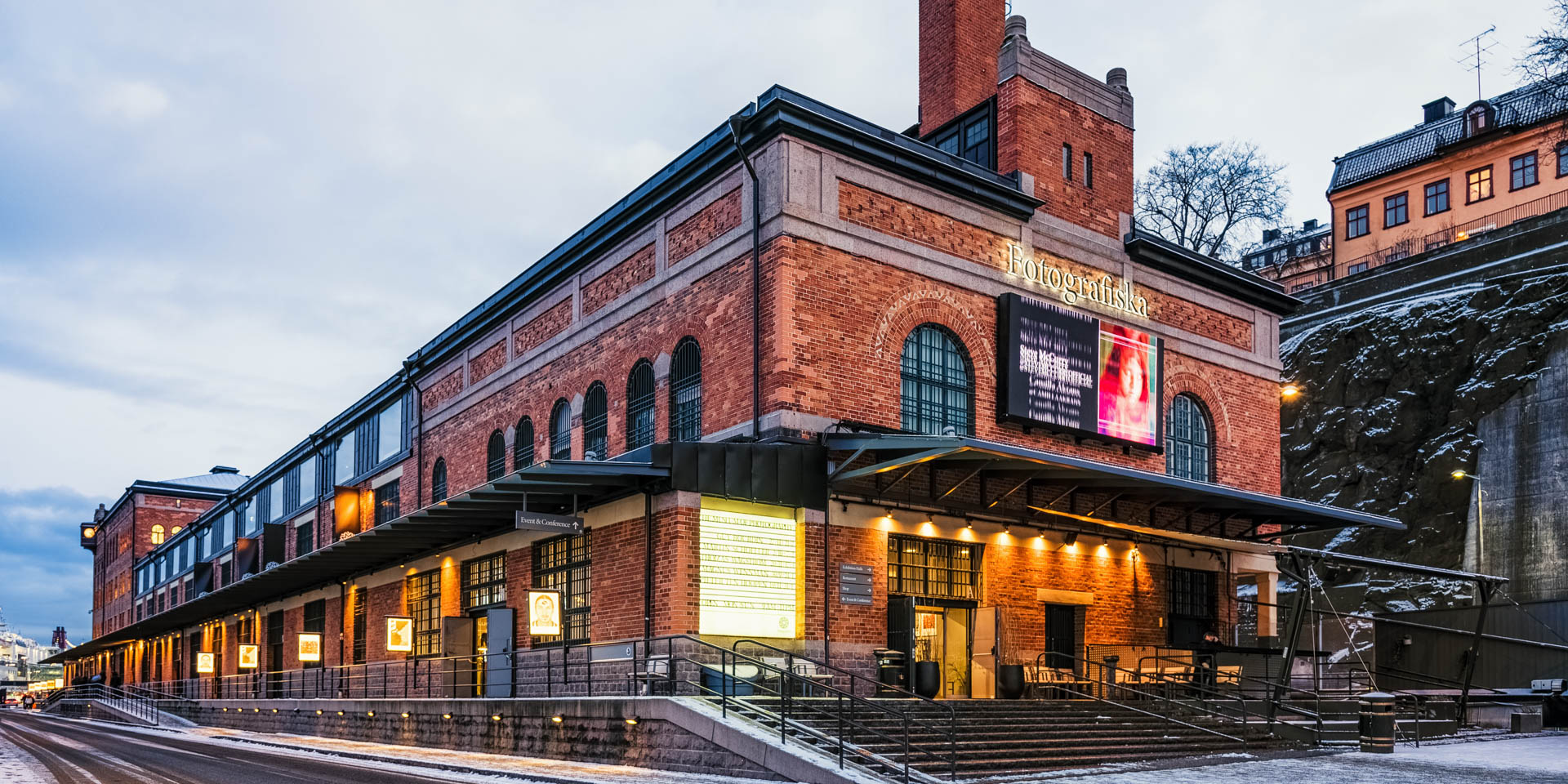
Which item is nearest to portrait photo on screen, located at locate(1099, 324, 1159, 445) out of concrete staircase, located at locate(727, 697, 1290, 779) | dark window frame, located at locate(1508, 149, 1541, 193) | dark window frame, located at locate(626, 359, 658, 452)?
concrete staircase, located at locate(727, 697, 1290, 779)

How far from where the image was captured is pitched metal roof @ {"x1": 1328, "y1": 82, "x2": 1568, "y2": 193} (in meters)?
63.3

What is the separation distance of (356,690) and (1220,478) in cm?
2257

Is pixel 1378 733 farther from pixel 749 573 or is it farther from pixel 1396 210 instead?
pixel 1396 210

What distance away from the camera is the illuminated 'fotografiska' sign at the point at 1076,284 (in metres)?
26.1

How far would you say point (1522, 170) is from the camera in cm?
6225

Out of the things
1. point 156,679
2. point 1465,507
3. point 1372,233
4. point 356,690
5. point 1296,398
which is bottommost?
point 156,679

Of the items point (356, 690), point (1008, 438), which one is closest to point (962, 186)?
point (1008, 438)

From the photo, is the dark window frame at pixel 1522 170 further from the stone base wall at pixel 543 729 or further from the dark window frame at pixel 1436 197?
the stone base wall at pixel 543 729

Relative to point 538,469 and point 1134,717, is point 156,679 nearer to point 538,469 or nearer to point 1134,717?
point 538,469

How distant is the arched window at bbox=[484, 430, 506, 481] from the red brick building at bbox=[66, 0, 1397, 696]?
0.30ft

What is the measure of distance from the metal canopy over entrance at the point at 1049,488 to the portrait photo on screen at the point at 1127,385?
5.21ft

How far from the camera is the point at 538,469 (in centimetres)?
2042

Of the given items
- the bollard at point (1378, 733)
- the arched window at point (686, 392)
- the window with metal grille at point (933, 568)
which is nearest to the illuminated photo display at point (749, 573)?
the window with metal grille at point (933, 568)

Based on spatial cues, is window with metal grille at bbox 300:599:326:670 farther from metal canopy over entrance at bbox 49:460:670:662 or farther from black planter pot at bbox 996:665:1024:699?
black planter pot at bbox 996:665:1024:699
